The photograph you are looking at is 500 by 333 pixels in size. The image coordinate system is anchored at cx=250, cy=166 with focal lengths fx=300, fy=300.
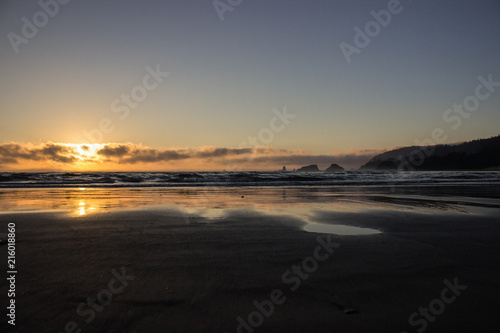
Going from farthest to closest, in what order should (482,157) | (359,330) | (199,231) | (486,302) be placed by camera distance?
(482,157) → (199,231) → (486,302) → (359,330)

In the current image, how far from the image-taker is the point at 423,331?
2.57m

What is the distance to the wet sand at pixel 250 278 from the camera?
106 inches

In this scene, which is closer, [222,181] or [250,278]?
[250,278]

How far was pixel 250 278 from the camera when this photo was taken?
368 cm

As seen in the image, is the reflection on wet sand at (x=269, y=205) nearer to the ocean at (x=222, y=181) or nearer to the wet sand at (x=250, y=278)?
the wet sand at (x=250, y=278)

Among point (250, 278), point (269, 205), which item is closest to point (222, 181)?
point (269, 205)

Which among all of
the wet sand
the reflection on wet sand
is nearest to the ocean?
the reflection on wet sand

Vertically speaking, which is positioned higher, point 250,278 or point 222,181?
point 222,181

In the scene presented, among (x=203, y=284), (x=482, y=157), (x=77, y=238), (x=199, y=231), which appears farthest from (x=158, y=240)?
(x=482, y=157)

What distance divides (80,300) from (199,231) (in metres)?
3.59

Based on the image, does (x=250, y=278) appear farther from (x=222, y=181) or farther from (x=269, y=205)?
(x=222, y=181)

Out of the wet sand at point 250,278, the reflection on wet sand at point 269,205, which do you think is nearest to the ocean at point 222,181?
the reflection on wet sand at point 269,205

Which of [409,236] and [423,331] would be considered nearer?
[423,331]

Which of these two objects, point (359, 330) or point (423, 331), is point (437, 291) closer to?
point (423, 331)
